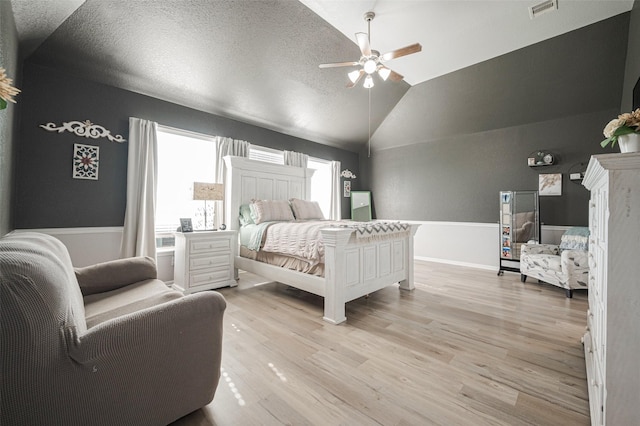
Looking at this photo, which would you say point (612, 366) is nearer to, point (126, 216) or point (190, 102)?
point (126, 216)

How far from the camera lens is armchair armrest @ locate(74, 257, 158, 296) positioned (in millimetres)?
1866

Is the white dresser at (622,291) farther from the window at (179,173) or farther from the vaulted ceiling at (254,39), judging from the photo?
the window at (179,173)

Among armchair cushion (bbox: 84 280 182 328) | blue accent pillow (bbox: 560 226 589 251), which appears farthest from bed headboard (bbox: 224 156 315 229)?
blue accent pillow (bbox: 560 226 589 251)

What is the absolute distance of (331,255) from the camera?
8.45 feet

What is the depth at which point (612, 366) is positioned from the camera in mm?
1009

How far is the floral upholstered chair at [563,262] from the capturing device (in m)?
3.23

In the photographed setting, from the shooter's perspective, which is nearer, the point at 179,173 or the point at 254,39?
the point at 254,39

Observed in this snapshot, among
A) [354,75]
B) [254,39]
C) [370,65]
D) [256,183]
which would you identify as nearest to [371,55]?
[370,65]

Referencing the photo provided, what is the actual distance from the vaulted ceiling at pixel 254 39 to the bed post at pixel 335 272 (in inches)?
102

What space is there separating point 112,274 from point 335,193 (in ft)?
15.8

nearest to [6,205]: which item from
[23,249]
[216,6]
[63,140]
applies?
[63,140]

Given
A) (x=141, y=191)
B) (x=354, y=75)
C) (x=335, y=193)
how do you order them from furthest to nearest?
(x=335, y=193), (x=141, y=191), (x=354, y=75)

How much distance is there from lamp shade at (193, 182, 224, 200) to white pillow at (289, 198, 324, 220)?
48.8 inches

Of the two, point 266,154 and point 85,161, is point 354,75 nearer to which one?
point 266,154
